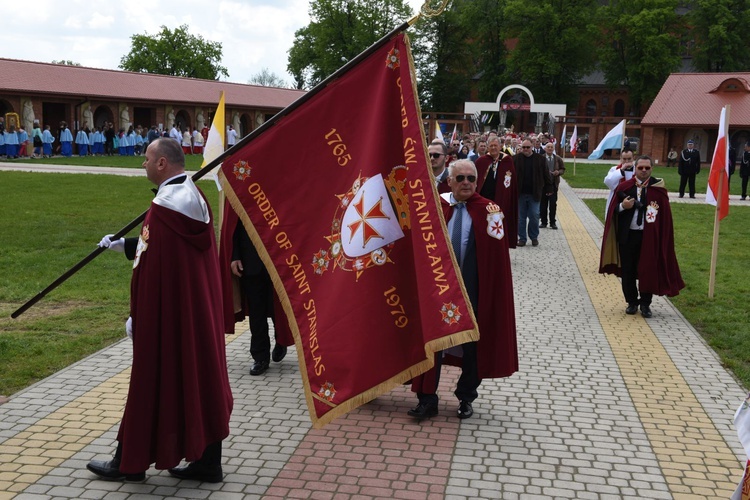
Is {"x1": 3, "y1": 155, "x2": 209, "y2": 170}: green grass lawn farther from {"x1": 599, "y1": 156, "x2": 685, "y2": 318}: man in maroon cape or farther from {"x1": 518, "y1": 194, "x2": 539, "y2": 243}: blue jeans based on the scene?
{"x1": 599, "y1": 156, "x2": 685, "y2": 318}: man in maroon cape

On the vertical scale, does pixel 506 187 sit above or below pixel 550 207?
above

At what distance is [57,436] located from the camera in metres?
5.90

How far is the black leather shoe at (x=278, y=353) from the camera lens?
7968 millimetres

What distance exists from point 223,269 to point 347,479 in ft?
9.30

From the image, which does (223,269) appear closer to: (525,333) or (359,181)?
(359,181)

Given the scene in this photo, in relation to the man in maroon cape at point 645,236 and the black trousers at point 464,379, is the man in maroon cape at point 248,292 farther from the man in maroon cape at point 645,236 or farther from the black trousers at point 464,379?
the man in maroon cape at point 645,236

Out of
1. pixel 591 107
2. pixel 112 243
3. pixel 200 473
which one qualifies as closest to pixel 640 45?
pixel 591 107

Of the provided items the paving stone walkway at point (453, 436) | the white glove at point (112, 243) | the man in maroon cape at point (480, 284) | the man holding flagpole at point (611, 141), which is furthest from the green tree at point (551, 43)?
the white glove at point (112, 243)

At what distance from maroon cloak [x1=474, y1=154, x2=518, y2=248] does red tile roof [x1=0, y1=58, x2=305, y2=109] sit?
24.8 m

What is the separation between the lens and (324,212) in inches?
192

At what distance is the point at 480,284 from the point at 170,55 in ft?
262

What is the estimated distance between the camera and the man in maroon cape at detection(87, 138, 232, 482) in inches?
189

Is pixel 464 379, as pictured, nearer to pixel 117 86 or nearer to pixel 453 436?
pixel 453 436

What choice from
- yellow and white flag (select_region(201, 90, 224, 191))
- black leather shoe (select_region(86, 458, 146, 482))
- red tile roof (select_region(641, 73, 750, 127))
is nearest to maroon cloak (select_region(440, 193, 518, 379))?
black leather shoe (select_region(86, 458, 146, 482))
